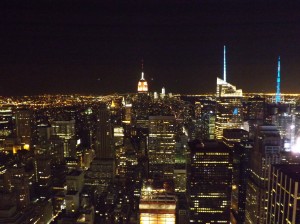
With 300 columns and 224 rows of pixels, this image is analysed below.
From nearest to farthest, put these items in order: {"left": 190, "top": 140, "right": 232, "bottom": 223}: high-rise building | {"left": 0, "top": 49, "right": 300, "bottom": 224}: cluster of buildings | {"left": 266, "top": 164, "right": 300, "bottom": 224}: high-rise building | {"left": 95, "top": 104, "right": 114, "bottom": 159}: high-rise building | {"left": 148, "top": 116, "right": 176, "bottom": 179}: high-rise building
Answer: {"left": 266, "top": 164, "right": 300, "bottom": 224}: high-rise building → {"left": 0, "top": 49, "right": 300, "bottom": 224}: cluster of buildings → {"left": 190, "top": 140, "right": 232, "bottom": 223}: high-rise building → {"left": 148, "top": 116, "right": 176, "bottom": 179}: high-rise building → {"left": 95, "top": 104, "right": 114, "bottom": 159}: high-rise building

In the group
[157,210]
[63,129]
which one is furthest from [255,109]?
[157,210]

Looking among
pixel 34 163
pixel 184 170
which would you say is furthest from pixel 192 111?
pixel 34 163

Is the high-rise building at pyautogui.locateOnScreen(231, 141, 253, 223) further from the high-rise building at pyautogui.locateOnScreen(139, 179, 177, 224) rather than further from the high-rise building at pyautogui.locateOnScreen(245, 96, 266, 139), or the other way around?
the high-rise building at pyautogui.locateOnScreen(245, 96, 266, 139)

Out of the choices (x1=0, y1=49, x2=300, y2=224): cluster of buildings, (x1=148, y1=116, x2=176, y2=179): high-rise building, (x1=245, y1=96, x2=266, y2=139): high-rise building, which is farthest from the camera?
(x1=245, y1=96, x2=266, y2=139): high-rise building

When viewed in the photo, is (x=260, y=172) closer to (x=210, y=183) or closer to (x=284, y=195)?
(x=210, y=183)

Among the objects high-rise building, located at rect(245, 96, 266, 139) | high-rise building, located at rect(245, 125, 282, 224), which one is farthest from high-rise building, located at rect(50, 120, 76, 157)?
high-rise building, located at rect(245, 125, 282, 224)

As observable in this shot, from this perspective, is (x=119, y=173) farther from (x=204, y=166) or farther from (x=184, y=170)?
(x=204, y=166)
